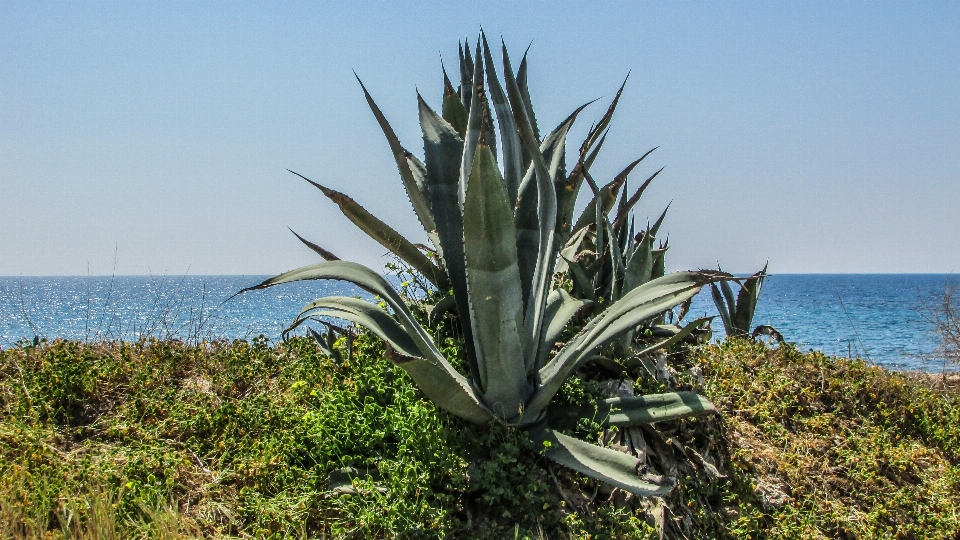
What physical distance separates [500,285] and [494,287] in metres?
0.03

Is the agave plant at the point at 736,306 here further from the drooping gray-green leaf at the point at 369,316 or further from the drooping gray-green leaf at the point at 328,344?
the drooping gray-green leaf at the point at 369,316

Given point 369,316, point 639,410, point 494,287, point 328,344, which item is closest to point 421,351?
point 369,316

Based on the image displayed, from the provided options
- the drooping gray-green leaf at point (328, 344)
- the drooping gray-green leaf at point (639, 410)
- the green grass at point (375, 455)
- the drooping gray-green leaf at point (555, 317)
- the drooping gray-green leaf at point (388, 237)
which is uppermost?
the drooping gray-green leaf at point (388, 237)

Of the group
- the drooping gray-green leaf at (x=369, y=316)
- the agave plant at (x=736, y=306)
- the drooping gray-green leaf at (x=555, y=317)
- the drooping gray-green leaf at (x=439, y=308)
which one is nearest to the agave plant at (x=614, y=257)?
the drooping gray-green leaf at (x=555, y=317)

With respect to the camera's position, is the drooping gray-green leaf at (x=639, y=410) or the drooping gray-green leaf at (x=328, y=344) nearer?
the drooping gray-green leaf at (x=639, y=410)

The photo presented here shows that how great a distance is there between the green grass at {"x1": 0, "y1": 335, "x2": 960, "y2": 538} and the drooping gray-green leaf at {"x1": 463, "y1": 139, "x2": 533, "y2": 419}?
21 cm

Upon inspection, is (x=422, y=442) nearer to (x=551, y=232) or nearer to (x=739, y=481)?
(x=551, y=232)

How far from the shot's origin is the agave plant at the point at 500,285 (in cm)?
308

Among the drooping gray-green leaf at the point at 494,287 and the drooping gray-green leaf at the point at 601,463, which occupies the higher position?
the drooping gray-green leaf at the point at 494,287

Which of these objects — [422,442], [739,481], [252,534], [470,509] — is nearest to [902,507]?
[739,481]

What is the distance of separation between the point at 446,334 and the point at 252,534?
1.49m

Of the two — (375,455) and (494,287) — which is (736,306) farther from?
(375,455)

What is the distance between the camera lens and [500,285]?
10.3ft

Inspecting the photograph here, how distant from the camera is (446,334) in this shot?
4098mm
